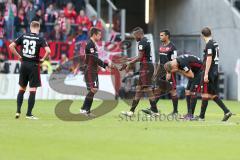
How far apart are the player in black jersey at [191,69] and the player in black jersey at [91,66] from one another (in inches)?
72.7

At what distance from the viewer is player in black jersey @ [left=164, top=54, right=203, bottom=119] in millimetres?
16875

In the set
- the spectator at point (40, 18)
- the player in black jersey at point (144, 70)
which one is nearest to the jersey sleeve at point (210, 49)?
the player in black jersey at point (144, 70)

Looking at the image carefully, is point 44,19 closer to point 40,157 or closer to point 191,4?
point 191,4

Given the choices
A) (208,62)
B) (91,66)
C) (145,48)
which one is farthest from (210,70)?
(91,66)

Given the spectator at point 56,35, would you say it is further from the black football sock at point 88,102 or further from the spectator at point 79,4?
the black football sock at point 88,102

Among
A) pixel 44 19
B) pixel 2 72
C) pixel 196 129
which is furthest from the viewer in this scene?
pixel 44 19

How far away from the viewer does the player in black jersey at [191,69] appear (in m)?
16.9

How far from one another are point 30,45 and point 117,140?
5315 millimetres

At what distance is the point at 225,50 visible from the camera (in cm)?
3666

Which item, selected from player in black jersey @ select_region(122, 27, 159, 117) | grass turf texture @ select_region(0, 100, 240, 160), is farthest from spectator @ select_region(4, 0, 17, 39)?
grass turf texture @ select_region(0, 100, 240, 160)

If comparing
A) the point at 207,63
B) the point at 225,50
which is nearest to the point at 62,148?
the point at 207,63

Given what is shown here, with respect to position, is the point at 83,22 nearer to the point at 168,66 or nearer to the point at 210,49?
the point at 168,66

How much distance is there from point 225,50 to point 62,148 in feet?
87.7

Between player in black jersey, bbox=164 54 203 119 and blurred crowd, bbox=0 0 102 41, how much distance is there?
1415cm
